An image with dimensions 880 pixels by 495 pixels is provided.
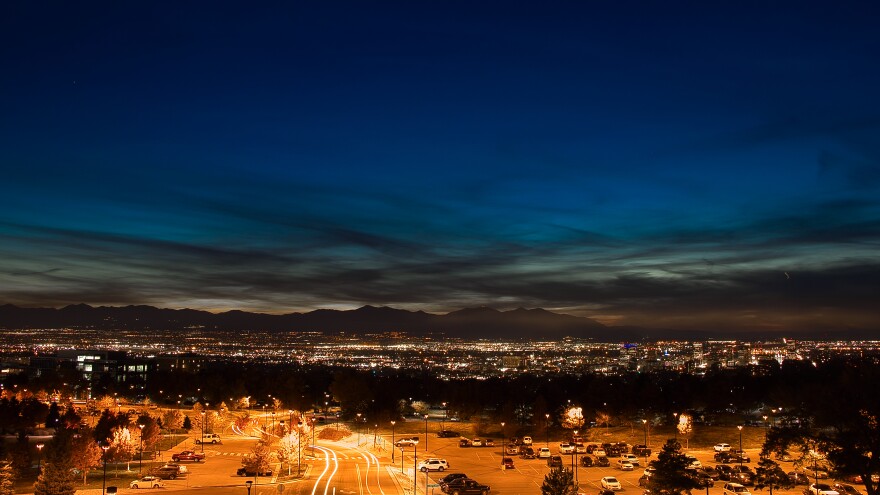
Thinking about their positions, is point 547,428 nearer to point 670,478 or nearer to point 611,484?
point 611,484

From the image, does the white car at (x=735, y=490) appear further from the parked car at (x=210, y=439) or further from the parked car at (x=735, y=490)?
the parked car at (x=210, y=439)

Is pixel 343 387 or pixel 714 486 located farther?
pixel 343 387

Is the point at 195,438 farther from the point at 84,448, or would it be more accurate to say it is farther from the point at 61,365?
the point at 61,365

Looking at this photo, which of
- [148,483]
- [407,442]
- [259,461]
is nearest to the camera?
[148,483]

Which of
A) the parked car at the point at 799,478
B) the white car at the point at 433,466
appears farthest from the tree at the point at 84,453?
the parked car at the point at 799,478

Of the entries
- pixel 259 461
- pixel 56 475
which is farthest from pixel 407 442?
pixel 56 475

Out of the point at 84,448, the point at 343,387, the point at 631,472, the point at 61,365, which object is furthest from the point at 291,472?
the point at 61,365

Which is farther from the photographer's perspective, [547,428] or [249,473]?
[547,428]
